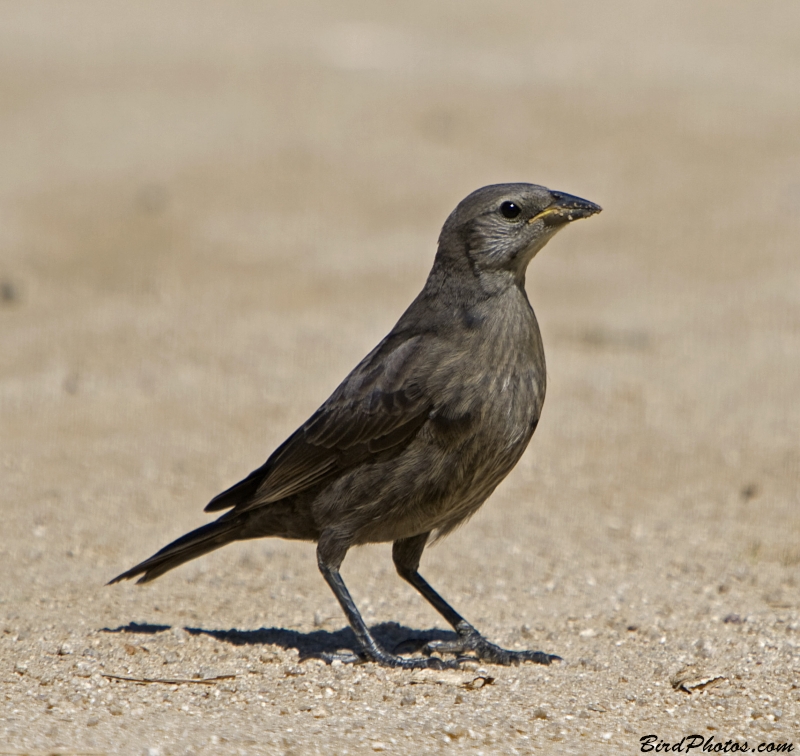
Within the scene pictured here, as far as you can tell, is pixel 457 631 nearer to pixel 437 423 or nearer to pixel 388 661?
pixel 388 661

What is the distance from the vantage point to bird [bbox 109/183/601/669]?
4586 mm

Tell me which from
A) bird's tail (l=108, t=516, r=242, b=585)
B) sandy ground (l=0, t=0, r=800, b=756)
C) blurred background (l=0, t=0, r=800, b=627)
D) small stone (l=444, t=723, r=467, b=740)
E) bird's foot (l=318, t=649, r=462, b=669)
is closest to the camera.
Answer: small stone (l=444, t=723, r=467, b=740)

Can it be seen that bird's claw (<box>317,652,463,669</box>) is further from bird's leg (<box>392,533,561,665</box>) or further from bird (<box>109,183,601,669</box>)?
bird's leg (<box>392,533,561,665</box>)

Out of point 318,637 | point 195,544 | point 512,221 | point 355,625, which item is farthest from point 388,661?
point 512,221

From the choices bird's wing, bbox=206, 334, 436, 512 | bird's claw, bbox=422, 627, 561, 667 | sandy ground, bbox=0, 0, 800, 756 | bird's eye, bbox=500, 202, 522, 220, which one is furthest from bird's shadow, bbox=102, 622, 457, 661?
bird's eye, bbox=500, 202, 522, 220

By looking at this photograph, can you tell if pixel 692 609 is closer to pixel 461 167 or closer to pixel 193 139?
pixel 461 167

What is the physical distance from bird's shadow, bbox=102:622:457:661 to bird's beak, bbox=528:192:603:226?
1922 mm

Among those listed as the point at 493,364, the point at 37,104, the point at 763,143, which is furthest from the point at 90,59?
the point at 493,364

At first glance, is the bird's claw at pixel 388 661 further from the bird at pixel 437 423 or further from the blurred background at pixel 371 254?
the blurred background at pixel 371 254

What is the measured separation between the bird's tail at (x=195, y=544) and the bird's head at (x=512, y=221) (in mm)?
1544

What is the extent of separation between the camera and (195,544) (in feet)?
16.9

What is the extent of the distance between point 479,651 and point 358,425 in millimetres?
1080

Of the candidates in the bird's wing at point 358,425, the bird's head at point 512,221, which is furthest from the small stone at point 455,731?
the bird's head at point 512,221

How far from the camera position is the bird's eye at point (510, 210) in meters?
4.79
